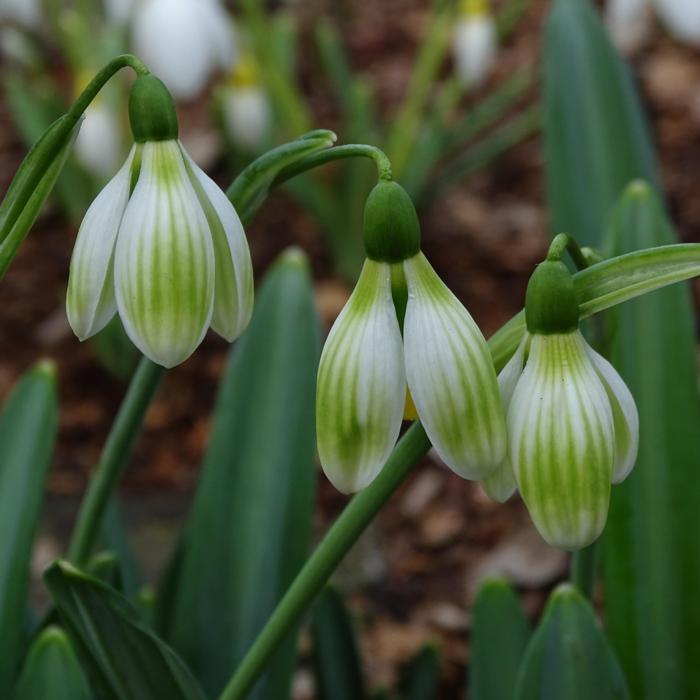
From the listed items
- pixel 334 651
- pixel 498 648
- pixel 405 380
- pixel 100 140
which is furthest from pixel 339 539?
pixel 100 140

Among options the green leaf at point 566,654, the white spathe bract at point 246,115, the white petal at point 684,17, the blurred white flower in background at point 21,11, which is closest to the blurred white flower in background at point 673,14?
the white petal at point 684,17

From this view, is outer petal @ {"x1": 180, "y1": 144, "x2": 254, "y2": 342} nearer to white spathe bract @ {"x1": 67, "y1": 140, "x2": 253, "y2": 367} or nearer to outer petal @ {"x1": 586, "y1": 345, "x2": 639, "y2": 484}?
white spathe bract @ {"x1": 67, "y1": 140, "x2": 253, "y2": 367}

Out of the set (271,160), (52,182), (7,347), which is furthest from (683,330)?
(7,347)

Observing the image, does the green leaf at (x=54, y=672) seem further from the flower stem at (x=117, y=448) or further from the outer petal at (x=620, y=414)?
the outer petal at (x=620, y=414)

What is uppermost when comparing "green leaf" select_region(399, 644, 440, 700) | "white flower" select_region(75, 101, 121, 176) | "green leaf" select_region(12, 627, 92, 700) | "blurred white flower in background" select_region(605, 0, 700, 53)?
"blurred white flower in background" select_region(605, 0, 700, 53)

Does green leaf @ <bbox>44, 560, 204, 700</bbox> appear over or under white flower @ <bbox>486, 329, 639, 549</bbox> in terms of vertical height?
under

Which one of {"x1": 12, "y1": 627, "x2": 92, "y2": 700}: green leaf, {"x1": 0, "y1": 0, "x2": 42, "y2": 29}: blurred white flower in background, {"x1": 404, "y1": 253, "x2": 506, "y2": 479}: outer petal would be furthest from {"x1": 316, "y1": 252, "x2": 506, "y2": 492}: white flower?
{"x1": 0, "y1": 0, "x2": 42, "y2": 29}: blurred white flower in background
